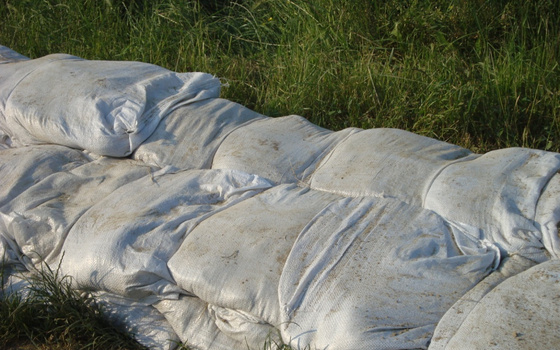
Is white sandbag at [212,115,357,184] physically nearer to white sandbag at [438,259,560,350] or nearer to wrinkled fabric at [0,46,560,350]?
wrinkled fabric at [0,46,560,350]

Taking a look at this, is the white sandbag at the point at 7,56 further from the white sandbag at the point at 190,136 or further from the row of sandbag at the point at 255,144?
the white sandbag at the point at 190,136

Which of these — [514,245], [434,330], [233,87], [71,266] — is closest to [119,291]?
[71,266]

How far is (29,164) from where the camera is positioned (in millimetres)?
2855

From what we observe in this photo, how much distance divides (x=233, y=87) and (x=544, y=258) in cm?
253

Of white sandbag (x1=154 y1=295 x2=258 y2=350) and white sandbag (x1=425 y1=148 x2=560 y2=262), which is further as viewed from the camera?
white sandbag (x1=154 y1=295 x2=258 y2=350)

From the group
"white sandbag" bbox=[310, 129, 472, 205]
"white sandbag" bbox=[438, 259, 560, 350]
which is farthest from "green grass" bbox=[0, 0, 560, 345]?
"white sandbag" bbox=[438, 259, 560, 350]

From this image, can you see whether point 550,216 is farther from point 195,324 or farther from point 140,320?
point 140,320

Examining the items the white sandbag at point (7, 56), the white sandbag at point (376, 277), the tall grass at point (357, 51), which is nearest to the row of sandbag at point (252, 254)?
the white sandbag at point (376, 277)

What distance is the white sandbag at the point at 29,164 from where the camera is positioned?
275 centimetres

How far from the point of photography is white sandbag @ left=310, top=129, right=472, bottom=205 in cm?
233

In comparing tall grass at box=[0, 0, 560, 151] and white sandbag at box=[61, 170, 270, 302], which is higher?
tall grass at box=[0, 0, 560, 151]

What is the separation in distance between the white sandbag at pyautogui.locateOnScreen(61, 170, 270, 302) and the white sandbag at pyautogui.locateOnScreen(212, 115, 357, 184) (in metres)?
0.12

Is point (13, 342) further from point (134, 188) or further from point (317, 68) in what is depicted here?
point (317, 68)

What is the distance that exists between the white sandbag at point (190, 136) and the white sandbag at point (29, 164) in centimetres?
34
